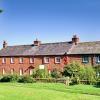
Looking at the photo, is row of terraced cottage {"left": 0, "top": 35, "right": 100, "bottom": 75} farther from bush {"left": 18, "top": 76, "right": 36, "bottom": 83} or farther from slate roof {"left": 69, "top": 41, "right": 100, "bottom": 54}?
bush {"left": 18, "top": 76, "right": 36, "bottom": 83}

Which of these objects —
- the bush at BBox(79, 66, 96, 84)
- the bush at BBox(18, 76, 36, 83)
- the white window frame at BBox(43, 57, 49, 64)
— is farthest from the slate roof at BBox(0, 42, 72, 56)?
the bush at BBox(18, 76, 36, 83)

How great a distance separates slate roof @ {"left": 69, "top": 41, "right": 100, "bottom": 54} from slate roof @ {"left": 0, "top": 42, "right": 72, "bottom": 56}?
2.02 m

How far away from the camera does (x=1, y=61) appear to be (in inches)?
3083

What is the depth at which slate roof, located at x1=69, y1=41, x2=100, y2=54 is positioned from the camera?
60.6 m

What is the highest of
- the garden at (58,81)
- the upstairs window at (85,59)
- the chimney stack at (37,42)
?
the chimney stack at (37,42)

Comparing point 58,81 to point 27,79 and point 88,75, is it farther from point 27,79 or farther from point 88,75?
point 27,79

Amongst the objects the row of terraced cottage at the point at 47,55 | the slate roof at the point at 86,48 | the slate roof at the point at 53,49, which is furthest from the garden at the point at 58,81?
the slate roof at the point at 53,49

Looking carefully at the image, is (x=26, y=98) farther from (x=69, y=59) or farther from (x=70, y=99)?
(x=69, y=59)

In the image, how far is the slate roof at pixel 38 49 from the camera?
67.1m

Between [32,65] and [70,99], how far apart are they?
4484cm

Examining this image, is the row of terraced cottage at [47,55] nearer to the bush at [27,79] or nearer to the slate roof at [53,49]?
the slate roof at [53,49]

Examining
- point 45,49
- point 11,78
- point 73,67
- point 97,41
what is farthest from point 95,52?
point 11,78

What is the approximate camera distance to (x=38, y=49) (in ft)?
236

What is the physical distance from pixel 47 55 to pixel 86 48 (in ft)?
34.3
